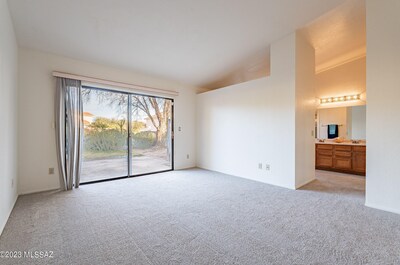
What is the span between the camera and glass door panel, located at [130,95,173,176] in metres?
4.48

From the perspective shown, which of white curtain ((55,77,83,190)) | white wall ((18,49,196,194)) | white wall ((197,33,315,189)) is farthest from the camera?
white wall ((197,33,315,189))

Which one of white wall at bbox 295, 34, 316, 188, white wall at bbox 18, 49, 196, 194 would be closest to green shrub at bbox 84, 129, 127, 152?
white wall at bbox 18, 49, 196, 194

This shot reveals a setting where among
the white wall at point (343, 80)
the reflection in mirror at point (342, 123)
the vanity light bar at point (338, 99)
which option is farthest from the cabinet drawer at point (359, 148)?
the white wall at point (343, 80)

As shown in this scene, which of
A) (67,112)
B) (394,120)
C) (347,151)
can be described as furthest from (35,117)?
(347,151)

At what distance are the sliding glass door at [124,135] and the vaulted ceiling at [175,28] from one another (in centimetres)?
83

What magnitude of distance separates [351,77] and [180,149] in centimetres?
510

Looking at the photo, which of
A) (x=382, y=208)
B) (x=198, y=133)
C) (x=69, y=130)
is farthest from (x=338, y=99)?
(x=69, y=130)

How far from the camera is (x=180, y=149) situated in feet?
17.2

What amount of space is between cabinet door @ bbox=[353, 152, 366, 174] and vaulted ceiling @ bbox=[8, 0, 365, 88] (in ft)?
8.39

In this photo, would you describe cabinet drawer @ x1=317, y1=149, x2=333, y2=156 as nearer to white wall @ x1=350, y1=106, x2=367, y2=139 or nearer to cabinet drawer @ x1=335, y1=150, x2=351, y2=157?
cabinet drawer @ x1=335, y1=150, x2=351, y2=157

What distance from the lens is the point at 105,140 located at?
4.07 m

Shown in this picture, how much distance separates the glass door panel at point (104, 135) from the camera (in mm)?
3877

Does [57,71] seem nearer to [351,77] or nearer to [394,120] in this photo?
[394,120]

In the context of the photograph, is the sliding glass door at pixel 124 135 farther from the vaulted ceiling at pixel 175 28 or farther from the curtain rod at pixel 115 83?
the vaulted ceiling at pixel 175 28
